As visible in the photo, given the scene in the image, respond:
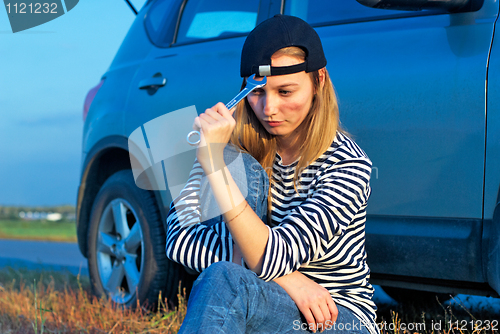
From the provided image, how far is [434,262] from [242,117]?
0.92 metres

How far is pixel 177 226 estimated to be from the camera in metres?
1.67

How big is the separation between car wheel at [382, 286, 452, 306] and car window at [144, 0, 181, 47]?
81.7 inches

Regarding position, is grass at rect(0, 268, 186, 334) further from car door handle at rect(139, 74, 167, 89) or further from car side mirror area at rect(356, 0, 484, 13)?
car side mirror area at rect(356, 0, 484, 13)

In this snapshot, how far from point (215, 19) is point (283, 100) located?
4.72 ft

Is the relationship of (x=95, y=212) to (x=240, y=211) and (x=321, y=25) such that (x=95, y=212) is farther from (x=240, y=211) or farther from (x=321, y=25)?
(x=240, y=211)

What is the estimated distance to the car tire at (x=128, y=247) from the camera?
8.84ft

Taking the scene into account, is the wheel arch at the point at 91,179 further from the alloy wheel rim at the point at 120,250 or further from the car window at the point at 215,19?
the car window at the point at 215,19

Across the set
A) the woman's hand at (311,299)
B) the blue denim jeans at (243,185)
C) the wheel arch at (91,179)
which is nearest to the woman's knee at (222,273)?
the woman's hand at (311,299)

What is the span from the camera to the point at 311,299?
1.38 metres

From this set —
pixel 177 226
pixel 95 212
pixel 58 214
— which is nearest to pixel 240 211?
pixel 177 226

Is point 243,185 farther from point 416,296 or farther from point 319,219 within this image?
point 416,296

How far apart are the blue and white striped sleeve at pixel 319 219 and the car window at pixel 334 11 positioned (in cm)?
90

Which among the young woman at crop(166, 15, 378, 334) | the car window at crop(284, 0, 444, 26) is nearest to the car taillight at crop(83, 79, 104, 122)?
the car window at crop(284, 0, 444, 26)

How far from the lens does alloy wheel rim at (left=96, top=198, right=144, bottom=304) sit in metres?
2.80
